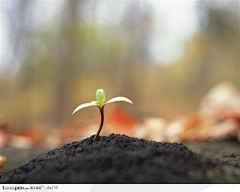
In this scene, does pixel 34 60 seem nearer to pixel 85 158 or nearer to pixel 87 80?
pixel 87 80

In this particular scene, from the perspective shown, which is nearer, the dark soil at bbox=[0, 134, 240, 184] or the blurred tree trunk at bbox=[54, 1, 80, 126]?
the dark soil at bbox=[0, 134, 240, 184]

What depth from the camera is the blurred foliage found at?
4.50m

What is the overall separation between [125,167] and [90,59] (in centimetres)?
463

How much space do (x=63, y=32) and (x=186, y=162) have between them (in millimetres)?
4324

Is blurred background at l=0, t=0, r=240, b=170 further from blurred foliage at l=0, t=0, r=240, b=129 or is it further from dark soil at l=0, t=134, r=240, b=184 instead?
dark soil at l=0, t=134, r=240, b=184

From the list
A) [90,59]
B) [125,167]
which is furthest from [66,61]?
[125,167]

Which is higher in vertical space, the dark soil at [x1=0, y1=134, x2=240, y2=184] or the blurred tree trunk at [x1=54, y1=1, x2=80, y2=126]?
the blurred tree trunk at [x1=54, y1=1, x2=80, y2=126]

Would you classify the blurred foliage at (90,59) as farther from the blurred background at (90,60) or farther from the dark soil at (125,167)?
the dark soil at (125,167)

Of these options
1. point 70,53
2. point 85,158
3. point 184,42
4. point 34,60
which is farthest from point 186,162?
point 184,42

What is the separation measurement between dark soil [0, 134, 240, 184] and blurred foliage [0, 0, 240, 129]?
381 centimetres

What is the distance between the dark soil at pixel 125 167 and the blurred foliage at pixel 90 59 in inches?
150

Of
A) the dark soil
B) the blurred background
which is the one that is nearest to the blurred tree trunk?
the blurred background

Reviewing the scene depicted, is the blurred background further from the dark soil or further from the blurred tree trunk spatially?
the dark soil

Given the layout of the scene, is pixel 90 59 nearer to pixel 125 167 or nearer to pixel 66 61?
pixel 66 61
